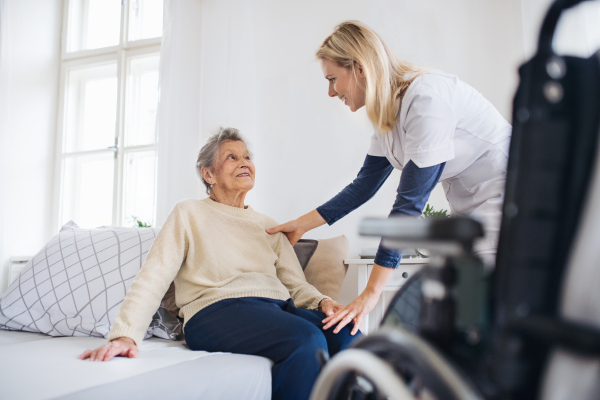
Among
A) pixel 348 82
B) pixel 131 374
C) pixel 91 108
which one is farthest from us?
pixel 91 108

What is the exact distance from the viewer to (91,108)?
3.70 meters

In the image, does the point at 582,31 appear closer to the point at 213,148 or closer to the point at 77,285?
the point at 213,148

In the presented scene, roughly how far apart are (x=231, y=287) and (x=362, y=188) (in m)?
0.62

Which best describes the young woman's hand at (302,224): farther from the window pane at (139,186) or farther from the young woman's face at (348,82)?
the window pane at (139,186)

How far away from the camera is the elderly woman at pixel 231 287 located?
47.4 inches

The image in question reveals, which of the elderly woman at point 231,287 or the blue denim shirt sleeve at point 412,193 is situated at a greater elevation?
the blue denim shirt sleeve at point 412,193

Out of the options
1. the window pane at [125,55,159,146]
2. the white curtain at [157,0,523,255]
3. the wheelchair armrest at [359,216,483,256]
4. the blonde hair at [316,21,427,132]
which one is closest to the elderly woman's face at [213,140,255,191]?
the blonde hair at [316,21,427,132]

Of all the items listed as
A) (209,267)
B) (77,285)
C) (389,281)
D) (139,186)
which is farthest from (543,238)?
(139,186)

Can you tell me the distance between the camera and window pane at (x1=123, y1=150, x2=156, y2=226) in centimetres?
337

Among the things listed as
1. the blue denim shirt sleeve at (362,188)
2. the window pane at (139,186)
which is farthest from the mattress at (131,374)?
the window pane at (139,186)

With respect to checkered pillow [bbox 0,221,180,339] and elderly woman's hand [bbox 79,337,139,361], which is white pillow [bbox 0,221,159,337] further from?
elderly woman's hand [bbox 79,337,139,361]

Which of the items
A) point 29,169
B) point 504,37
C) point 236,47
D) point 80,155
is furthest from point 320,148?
point 29,169

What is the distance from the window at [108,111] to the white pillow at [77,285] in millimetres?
1635

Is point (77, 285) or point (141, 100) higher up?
point (141, 100)
